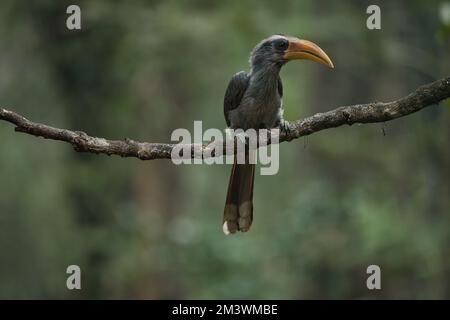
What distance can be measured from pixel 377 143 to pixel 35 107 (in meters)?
5.54

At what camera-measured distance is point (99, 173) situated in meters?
12.2

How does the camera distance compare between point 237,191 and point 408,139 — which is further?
point 408,139

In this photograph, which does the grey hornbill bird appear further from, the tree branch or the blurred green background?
the blurred green background

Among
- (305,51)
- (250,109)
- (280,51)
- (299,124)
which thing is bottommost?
(299,124)

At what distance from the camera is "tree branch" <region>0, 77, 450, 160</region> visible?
15.9 feet

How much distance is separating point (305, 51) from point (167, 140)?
7.73 m

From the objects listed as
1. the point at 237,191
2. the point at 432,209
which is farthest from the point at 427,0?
the point at 237,191

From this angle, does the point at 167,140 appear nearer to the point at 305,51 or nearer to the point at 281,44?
the point at 281,44

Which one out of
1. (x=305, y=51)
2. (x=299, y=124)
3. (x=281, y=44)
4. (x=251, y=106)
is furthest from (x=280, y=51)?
(x=299, y=124)

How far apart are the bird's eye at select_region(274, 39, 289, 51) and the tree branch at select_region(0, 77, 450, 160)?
123cm

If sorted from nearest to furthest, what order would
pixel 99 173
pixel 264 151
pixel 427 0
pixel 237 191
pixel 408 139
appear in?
pixel 237 191, pixel 264 151, pixel 427 0, pixel 408 139, pixel 99 173

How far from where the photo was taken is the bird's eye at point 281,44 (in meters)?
6.38

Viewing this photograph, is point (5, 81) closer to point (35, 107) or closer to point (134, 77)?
A: point (35, 107)

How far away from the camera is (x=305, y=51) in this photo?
6.15 meters
